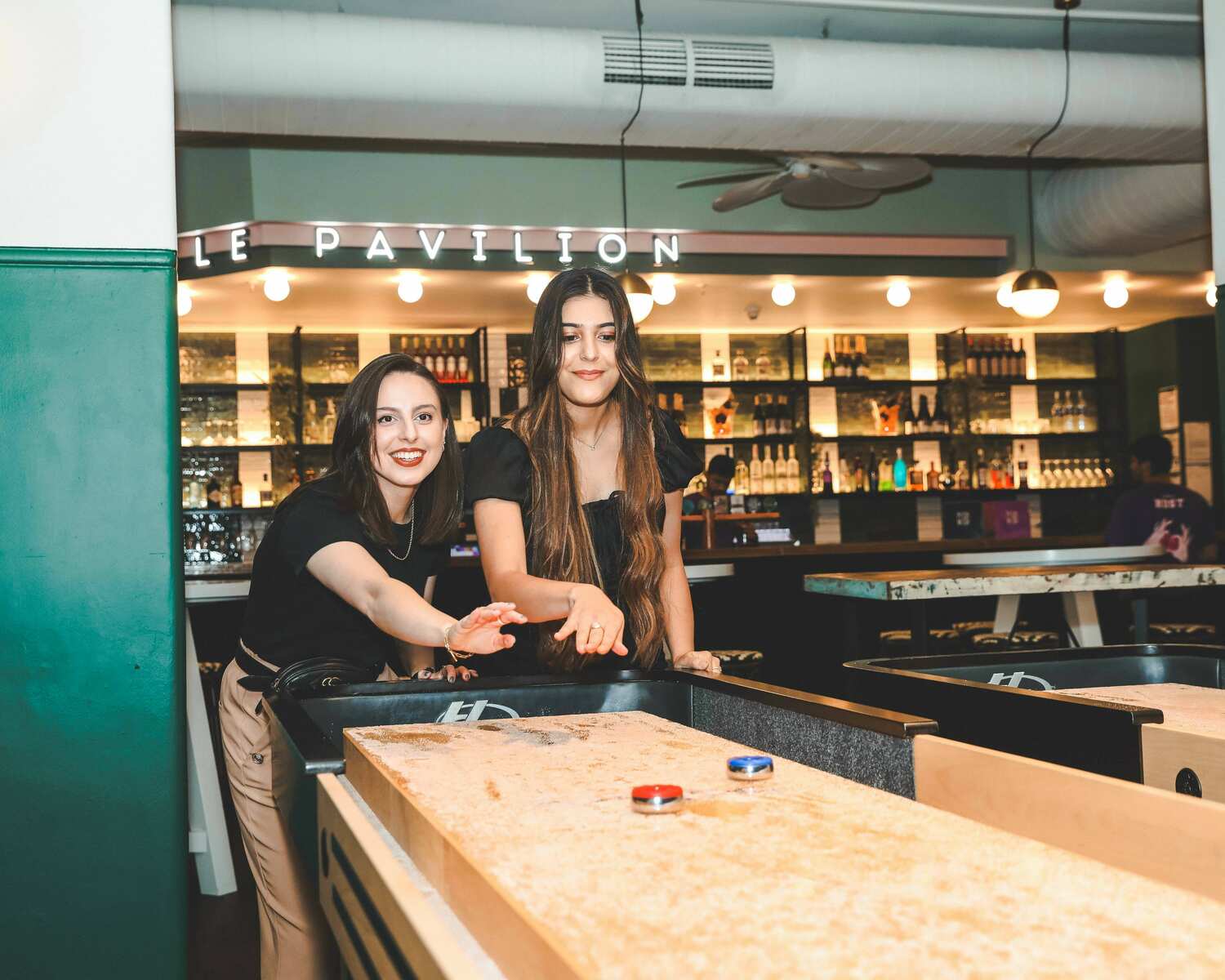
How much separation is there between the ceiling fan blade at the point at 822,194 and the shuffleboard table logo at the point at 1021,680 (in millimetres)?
3729

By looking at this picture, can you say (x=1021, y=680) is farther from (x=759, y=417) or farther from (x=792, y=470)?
(x=759, y=417)

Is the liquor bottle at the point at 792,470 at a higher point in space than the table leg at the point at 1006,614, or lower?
higher

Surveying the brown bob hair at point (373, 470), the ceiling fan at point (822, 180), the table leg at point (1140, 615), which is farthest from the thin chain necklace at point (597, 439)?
the ceiling fan at point (822, 180)

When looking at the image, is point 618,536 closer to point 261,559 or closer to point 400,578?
point 400,578

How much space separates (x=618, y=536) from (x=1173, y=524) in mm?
4188

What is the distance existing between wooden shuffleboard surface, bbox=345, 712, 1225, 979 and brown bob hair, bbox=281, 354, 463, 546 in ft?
3.31

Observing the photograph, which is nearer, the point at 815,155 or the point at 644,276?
the point at 815,155

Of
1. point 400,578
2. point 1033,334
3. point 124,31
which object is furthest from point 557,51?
point 1033,334

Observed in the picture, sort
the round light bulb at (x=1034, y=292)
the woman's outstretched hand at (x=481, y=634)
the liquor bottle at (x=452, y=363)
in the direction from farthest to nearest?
the liquor bottle at (x=452, y=363) < the round light bulb at (x=1034, y=292) < the woman's outstretched hand at (x=481, y=634)

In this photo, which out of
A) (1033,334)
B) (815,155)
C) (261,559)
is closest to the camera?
(261,559)

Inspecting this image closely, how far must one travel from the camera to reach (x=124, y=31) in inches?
102

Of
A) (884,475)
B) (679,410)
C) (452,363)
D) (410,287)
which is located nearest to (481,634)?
(410,287)

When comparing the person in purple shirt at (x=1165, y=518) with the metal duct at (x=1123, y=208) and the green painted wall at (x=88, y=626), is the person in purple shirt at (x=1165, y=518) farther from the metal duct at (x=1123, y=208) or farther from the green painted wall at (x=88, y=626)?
the green painted wall at (x=88, y=626)

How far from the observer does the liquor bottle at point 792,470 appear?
871cm
